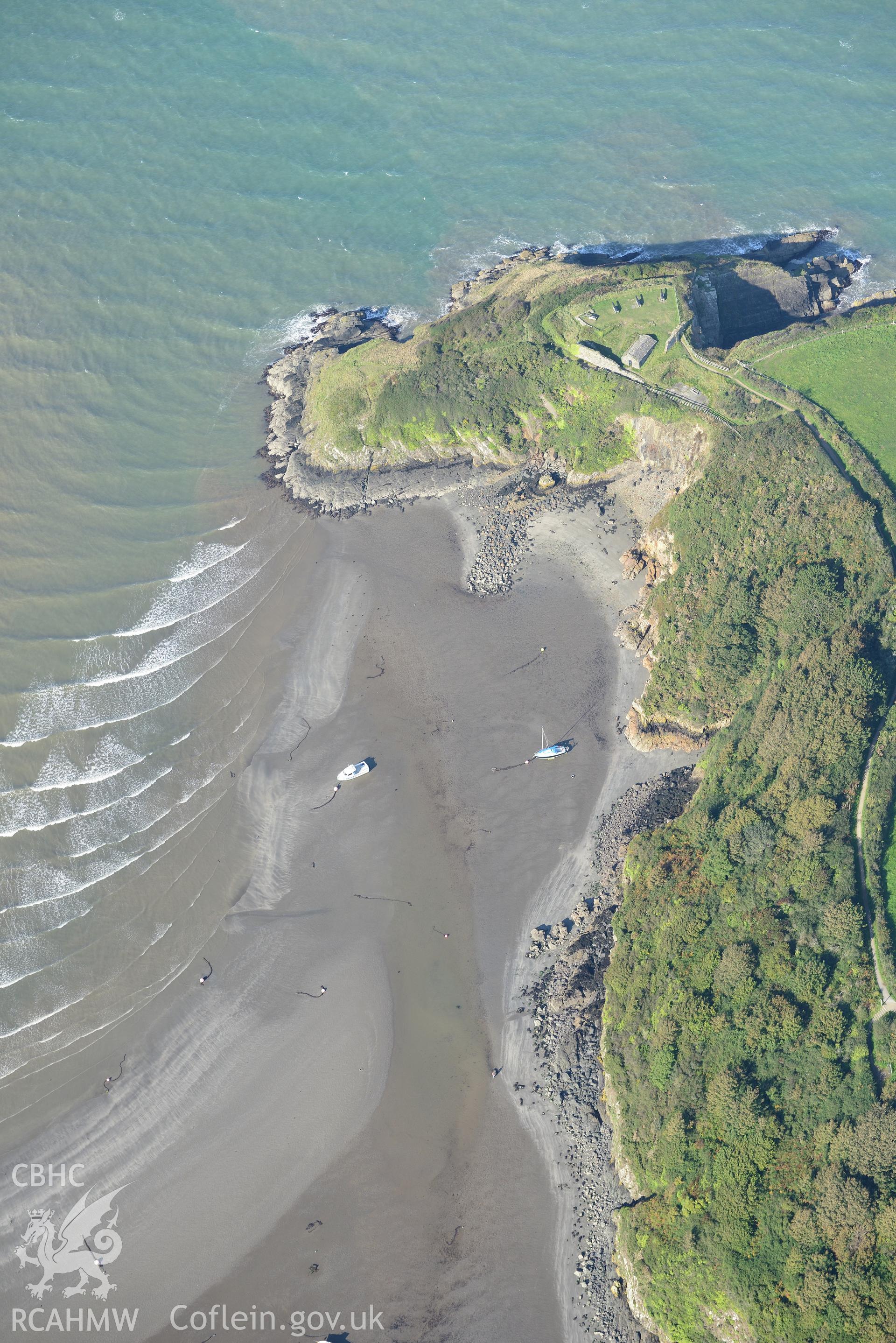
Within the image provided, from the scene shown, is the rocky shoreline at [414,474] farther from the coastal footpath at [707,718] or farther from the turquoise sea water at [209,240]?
the turquoise sea water at [209,240]

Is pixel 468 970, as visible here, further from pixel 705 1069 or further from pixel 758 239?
pixel 758 239

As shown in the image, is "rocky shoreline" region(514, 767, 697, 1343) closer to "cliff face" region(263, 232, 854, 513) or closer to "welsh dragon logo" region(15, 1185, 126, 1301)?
"welsh dragon logo" region(15, 1185, 126, 1301)

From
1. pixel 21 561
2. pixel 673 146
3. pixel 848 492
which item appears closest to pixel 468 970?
pixel 848 492

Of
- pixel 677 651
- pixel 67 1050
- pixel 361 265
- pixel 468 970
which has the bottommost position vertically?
pixel 67 1050

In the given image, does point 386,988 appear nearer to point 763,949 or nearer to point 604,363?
point 763,949

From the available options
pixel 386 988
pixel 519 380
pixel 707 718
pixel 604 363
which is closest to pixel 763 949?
pixel 707 718

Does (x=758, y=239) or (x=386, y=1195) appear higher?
(x=758, y=239)

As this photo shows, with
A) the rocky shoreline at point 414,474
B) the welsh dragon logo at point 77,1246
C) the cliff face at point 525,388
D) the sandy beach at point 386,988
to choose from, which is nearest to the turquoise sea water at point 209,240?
the rocky shoreline at point 414,474
